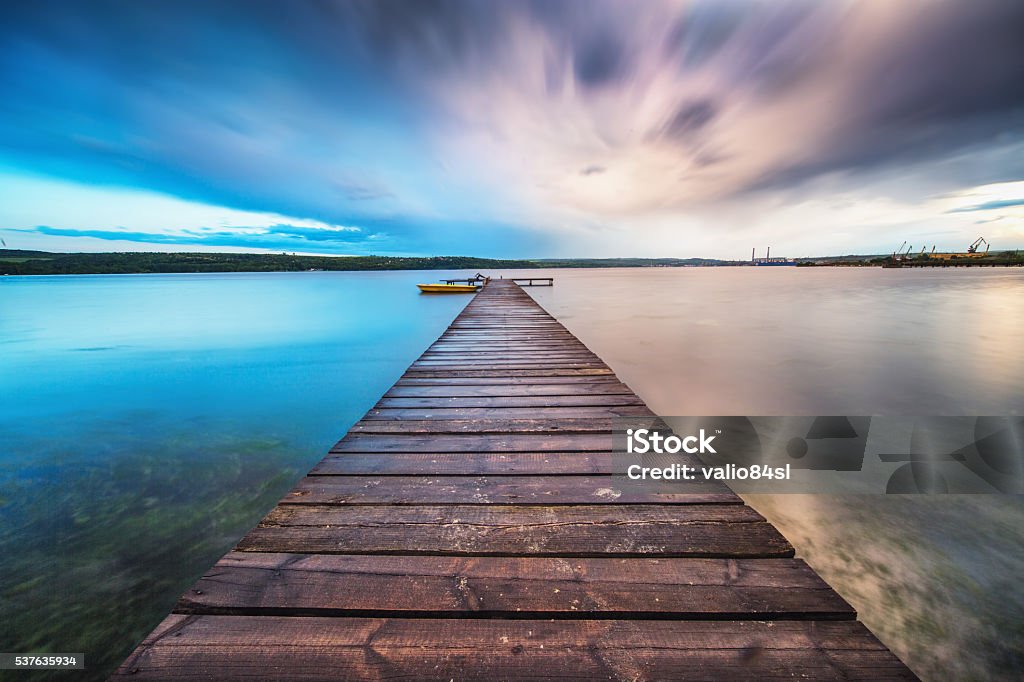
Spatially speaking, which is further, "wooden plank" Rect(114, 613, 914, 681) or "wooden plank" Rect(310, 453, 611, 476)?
"wooden plank" Rect(310, 453, 611, 476)

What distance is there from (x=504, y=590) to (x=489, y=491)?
744mm

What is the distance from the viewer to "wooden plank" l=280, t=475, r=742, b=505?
2.20 metres

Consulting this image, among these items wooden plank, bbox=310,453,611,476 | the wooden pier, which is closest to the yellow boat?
wooden plank, bbox=310,453,611,476

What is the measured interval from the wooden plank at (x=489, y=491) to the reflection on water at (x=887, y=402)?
77.8 inches

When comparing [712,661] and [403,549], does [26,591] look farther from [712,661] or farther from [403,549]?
[712,661]

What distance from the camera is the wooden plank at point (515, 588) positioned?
1.49m

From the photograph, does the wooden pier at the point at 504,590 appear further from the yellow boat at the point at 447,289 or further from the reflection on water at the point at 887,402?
the yellow boat at the point at 447,289

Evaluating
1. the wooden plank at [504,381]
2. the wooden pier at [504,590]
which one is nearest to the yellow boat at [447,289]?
the wooden plank at [504,381]

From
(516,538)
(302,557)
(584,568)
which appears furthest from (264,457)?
(584,568)

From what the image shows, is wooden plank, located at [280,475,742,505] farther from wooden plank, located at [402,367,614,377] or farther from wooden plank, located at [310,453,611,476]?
wooden plank, located at [402,367,614,377]

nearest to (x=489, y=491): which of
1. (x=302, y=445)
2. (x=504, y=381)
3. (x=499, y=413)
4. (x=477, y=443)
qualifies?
(x=477, y=443)

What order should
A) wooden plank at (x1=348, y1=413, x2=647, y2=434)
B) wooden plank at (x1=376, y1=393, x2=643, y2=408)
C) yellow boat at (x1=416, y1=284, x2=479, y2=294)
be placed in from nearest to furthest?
wooden plank at (x1=348, y1=413, x2=647, y2=434) → wooden plank at (x1=376, y1=393, x2=643, y2=408) → yellow boat at (x1=416, y1=284, x2=479, y2=294)

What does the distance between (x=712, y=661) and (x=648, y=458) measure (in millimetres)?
1434

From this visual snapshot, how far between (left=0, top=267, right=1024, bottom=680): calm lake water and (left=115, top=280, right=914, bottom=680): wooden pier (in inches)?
77.0
